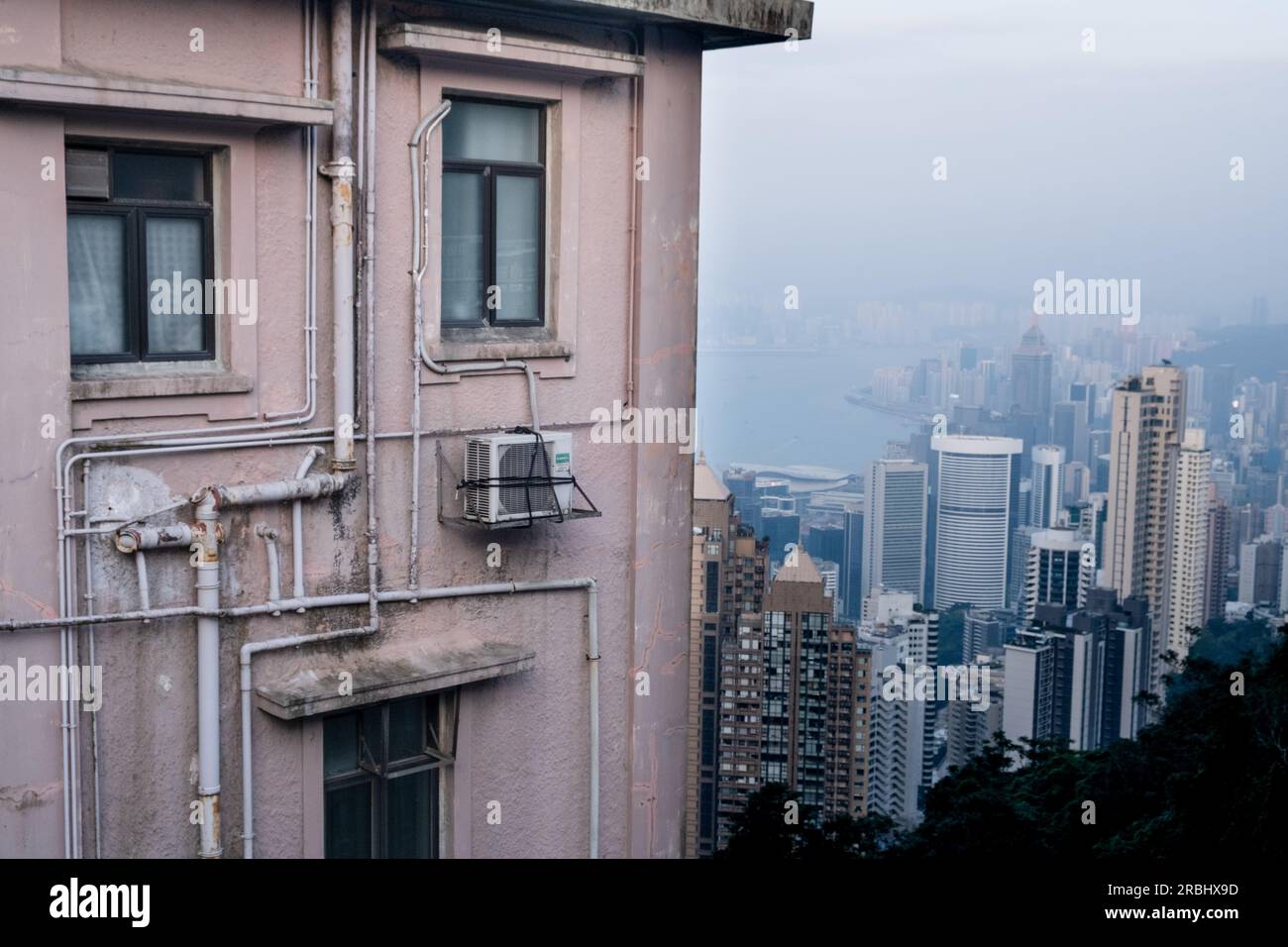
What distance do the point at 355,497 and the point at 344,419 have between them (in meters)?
0.53

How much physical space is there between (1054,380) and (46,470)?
48.9 m

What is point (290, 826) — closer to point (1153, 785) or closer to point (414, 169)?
point (414, 169)

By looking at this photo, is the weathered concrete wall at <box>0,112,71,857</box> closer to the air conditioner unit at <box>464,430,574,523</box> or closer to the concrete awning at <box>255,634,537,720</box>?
the concrete awning at <box>255,634,537,720</box>

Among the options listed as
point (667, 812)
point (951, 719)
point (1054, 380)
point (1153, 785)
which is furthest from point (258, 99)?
point (951, 719)

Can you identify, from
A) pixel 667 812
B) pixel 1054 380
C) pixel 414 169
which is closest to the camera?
pixel 414 169

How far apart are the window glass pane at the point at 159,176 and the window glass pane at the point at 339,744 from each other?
130 inches

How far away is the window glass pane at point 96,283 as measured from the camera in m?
8.09

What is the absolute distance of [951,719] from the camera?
61312 mm

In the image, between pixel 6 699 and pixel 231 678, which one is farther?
pixel 231 678

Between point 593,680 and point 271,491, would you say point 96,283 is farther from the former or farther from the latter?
point 593,680

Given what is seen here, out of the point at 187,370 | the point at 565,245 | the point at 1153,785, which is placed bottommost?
the point at 1153,785

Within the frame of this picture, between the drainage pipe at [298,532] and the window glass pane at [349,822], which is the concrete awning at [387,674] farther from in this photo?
the window glass pane at [349,822]

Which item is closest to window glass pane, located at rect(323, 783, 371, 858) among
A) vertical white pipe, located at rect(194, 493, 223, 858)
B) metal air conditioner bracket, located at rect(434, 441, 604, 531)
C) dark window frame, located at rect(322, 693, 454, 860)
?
dark window frame, located at rect(322, 693, 454, 860)

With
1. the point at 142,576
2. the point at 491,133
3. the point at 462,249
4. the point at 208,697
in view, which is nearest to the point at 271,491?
the point at 142,576
